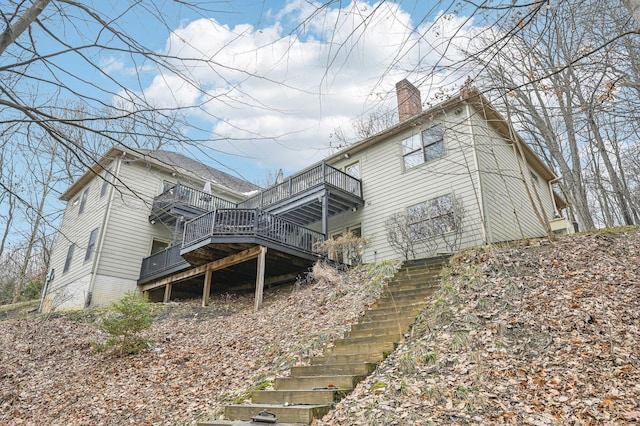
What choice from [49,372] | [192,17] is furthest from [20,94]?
[49,372]

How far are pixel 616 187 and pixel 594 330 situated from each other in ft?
43.0

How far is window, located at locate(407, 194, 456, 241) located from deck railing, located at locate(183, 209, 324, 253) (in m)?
3.17

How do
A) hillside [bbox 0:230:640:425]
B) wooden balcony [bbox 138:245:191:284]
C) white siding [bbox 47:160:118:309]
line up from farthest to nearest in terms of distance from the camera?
white siding [bbox 47:160:118:309], wooden balcony [bbox 138:245:191:284], hillside [bbox 0:230:640:425]

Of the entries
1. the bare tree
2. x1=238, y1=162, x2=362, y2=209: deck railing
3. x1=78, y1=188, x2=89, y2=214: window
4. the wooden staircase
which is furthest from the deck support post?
x1=78, y1=188, x2=89, y2=214: window

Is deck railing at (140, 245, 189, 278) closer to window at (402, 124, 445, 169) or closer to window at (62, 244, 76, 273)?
window at (62, 244, 76, 273)

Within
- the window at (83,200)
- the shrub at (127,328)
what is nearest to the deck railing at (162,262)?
the window at (83,200)

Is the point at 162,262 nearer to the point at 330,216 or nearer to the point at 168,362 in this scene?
the point at 330,216

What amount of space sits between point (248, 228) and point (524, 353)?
8.67m

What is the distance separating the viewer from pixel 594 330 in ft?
15.8

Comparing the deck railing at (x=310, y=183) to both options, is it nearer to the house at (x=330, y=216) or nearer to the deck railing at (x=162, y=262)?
the house at (x=330, y=216)

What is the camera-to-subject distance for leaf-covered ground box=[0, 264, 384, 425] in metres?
5.62

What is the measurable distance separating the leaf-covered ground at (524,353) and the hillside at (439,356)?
2 centimetres

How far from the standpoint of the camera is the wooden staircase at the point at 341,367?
4.28 metres

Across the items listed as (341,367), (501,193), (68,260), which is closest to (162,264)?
(68,260)
